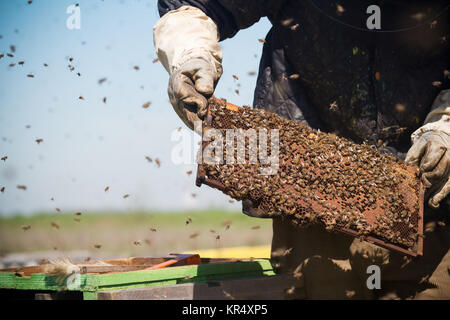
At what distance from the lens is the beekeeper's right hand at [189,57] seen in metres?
2.72

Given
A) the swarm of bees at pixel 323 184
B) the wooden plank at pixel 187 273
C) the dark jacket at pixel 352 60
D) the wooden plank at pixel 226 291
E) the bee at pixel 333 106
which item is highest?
the dark jacket at pixel 352 60

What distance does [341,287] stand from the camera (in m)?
3.08

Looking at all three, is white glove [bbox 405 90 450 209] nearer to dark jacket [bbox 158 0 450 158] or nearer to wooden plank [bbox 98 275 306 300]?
dark jacket [bbox 158 0 450 158]

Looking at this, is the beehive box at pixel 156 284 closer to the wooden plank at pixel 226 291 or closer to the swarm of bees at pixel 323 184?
the wooden plank at pixel 226 291

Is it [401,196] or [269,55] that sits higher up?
[269,55]

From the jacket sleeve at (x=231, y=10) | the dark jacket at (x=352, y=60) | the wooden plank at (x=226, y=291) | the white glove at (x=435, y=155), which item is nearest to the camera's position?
the wooden plank at (x=226, y=291)

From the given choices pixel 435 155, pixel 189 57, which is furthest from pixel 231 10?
pixel 435 155

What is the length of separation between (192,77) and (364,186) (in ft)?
4.32

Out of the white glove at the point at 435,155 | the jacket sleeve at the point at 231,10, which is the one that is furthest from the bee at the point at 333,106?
the jacket sleeve at the point at 231,10

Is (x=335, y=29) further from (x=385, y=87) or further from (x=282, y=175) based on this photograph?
(x=282, y=175)

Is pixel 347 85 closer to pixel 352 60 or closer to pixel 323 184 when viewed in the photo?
pixel 352 60

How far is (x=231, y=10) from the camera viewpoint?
138 inches

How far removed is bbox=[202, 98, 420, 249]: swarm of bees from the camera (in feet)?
8.23
